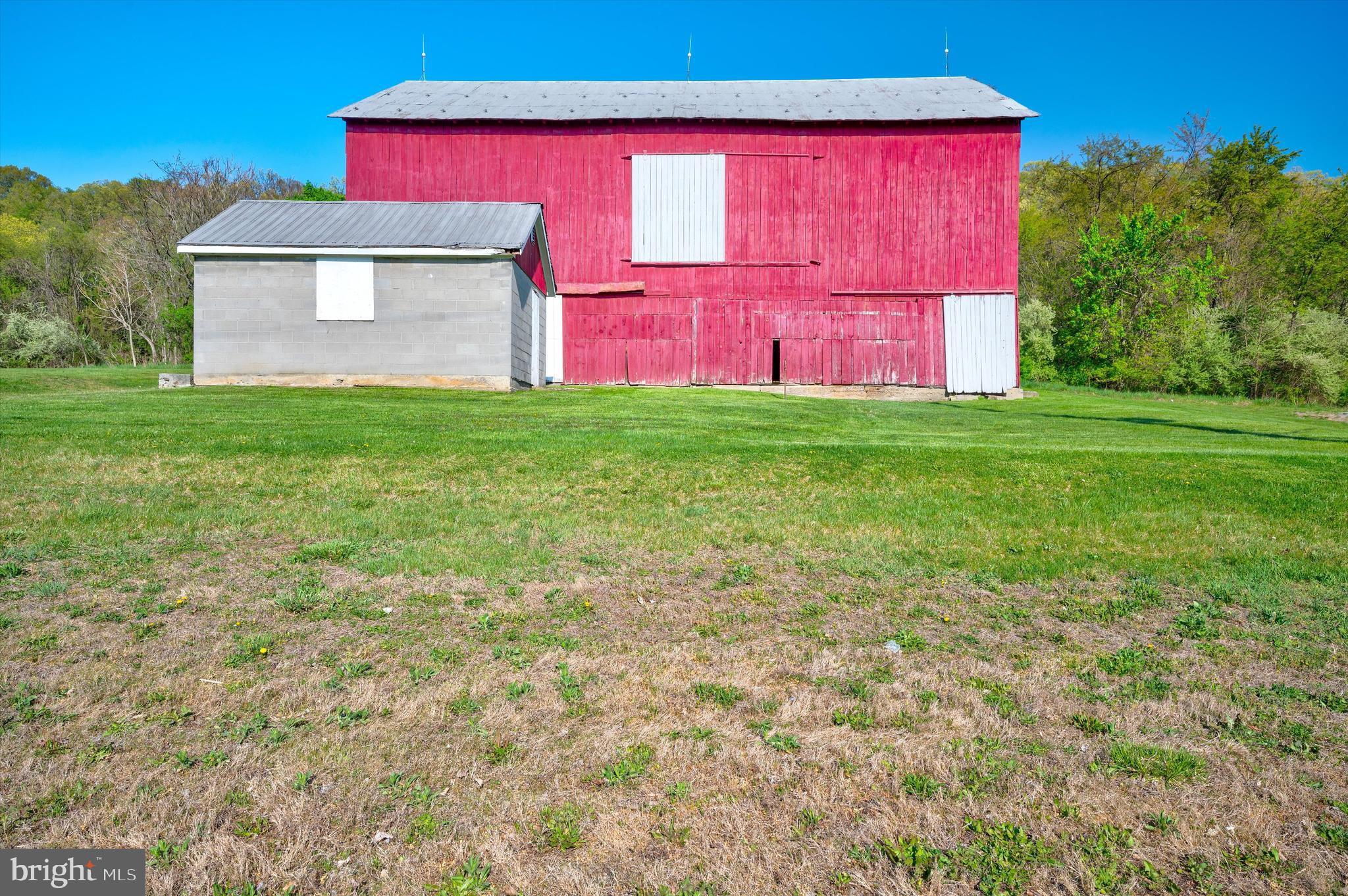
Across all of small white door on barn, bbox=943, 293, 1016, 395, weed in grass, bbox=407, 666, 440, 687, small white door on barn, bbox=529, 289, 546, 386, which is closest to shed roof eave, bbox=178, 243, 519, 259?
small white door on barn, bbox=529, 289, 546, 386

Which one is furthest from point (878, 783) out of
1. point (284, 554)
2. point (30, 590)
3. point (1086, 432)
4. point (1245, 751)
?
point (1086, 432)

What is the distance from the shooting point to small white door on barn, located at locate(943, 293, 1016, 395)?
26703 millimetres

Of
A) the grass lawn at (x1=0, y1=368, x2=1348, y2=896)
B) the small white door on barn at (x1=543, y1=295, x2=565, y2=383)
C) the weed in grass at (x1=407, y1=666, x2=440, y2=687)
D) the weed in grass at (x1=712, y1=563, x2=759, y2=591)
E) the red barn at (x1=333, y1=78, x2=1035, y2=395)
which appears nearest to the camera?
the grass lawn at (x1=0, y1=368, x2=1348, y2=896)

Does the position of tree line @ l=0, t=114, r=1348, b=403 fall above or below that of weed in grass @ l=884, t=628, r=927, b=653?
above

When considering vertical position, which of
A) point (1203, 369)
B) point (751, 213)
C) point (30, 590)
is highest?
point (751, 213)

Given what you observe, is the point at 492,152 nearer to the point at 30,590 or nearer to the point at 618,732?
the point at 30,590

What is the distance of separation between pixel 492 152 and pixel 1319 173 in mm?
52743

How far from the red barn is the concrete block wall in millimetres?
6860

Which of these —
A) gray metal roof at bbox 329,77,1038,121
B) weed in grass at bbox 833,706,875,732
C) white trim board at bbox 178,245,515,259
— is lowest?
weed in grass at bbox 833,706,875,732

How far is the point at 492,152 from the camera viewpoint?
27.2 m

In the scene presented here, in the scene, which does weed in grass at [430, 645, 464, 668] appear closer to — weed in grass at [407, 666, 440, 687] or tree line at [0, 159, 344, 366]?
weed in grass at [407, 666, 440, 687]

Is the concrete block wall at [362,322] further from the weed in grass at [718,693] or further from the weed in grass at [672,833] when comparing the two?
the weed in grass at [672,833]

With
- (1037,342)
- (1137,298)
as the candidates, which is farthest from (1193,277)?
(1037,342)

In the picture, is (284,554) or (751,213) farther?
(751,213)
